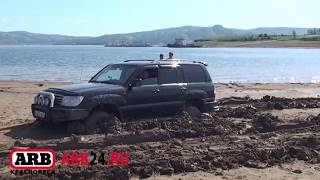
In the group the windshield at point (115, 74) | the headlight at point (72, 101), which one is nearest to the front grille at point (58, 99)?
the headlight at point (72, 101)

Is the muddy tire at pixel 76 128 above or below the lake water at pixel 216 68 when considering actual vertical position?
above

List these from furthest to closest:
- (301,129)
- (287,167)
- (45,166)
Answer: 1. (301,129)
2. (287,167)
3. (45,166)

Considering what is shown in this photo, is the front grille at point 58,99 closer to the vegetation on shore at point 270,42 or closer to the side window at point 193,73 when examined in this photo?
the side window at point 193,73

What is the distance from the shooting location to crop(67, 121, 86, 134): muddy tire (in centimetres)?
1095

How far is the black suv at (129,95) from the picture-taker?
36.0 ft

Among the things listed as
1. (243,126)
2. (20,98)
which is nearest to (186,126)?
(243,126)

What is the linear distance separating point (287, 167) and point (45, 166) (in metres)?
4.04

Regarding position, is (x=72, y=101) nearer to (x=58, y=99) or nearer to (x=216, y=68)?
(x=58, y=99)

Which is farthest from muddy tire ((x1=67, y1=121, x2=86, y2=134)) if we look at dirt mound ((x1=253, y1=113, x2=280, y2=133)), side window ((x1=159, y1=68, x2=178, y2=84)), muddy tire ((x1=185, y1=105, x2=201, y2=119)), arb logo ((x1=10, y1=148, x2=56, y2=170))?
dirt mound ((x1=253, y1=113, x2=280, y2=133))

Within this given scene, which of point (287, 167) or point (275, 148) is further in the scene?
point (275, 148)

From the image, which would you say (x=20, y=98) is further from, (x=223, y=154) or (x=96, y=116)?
(x=223, y=154)

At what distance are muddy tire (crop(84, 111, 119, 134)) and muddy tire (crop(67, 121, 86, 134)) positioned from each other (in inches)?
3.9

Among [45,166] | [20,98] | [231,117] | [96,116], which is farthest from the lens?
[20,98]

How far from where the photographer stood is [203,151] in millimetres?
9484
